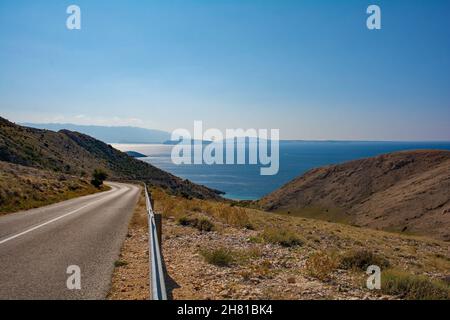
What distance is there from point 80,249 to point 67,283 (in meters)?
3.51

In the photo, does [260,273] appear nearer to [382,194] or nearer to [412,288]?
[412,288]

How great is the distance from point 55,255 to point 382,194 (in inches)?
2604

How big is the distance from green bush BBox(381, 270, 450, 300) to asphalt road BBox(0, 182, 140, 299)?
5.89 m

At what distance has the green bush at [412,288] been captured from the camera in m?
7.16

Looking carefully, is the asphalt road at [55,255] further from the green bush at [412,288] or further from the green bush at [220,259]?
the green bush at [412,288]

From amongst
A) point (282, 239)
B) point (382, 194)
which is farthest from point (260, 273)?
point (382, 194)

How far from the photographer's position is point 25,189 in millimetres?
27250

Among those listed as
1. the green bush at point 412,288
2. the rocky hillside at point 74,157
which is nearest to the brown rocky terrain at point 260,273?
the green bush at point 412,288

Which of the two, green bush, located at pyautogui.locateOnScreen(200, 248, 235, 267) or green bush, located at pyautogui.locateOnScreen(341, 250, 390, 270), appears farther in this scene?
green bush, located at pyautogui.locateOnScreen(341, 250, 390, 270)

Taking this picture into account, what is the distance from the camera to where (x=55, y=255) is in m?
9.36

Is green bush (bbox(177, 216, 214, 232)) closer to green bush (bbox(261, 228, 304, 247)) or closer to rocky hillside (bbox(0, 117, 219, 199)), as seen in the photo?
green bush (bbox(261, 228, 304, 247))

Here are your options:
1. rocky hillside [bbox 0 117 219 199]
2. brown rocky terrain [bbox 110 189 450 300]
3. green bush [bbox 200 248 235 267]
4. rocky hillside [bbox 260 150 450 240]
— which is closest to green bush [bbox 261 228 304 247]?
brown rocky terrain [bbox 110 189 450 300]

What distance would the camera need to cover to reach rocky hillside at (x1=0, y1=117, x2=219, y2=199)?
75000 mm
